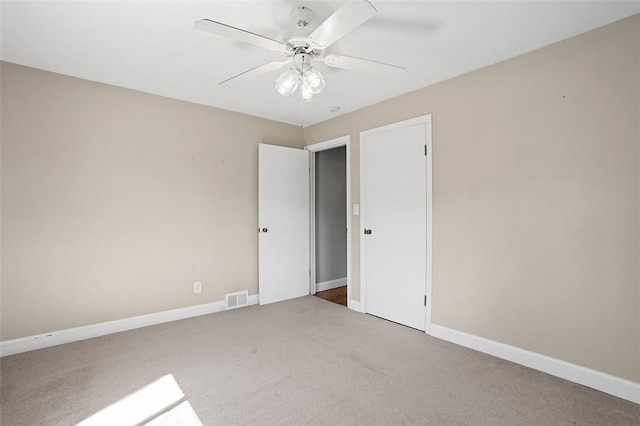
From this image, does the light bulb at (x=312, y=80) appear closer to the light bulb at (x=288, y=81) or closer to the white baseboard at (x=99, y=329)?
the light bulb at (x=288, y=81)

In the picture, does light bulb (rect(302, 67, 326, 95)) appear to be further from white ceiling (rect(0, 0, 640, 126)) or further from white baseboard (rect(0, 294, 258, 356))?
white baseboard (rect(0, 294, 258, 356))

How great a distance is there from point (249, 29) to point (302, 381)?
2.44m

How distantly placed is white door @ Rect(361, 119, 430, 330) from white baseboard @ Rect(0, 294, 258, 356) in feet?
6.31

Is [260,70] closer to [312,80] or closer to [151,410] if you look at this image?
[312,80]

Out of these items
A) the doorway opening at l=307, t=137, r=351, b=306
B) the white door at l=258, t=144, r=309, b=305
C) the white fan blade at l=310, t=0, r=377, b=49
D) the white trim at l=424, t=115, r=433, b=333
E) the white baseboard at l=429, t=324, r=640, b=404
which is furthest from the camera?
the doorway opening at l=307, t=137, r=351, b=306

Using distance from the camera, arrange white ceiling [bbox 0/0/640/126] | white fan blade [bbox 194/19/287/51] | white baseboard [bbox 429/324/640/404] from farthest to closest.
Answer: white baseboard [bbox 429/324/640/404], white ceiling [bbox 0/0/640/126], white fan blade [bbox 194/19/287/51]

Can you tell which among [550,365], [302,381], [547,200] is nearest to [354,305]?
[302,381]

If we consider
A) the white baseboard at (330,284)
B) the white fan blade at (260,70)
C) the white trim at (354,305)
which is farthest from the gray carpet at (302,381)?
the white fan blade at (260,70)

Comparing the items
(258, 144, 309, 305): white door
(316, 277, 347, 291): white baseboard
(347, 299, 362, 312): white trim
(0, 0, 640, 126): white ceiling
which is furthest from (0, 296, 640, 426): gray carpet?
(0, 0, 640, 126): white ceiling

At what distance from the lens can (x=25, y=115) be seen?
267 cm

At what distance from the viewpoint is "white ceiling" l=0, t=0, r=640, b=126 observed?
6.17 feet

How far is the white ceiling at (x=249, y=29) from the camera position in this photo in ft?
6.17

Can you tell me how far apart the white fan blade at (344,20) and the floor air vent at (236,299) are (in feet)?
9.92

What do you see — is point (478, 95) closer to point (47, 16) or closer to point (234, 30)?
point (234, 30)
